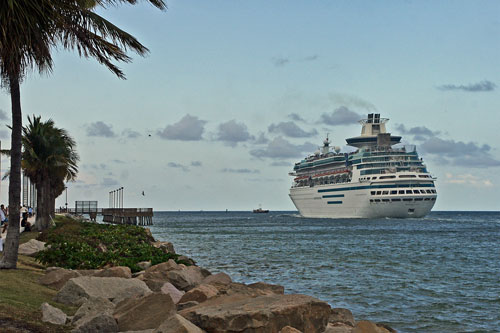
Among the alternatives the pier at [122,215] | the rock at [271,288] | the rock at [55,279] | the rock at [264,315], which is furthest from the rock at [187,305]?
the pier at [122,215]

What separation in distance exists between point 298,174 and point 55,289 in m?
97.1

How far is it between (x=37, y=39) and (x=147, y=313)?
6151mm

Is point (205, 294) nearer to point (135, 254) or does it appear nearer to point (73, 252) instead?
point (73, 252)

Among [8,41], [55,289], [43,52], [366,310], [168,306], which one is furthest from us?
[366,310]

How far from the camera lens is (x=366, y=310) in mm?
15906

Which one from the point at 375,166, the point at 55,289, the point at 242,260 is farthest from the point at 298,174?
the point at 55,289

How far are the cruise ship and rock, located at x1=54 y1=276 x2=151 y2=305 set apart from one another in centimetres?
7225

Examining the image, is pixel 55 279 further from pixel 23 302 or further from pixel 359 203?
pixel 359 203

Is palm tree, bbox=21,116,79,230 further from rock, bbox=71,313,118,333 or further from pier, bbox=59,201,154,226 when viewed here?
pier, bbox=59,201,154,226

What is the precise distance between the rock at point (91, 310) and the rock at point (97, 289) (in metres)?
1.59

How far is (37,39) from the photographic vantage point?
12031 mm

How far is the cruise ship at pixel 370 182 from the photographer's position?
3231 inches

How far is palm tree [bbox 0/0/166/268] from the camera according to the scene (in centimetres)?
1126

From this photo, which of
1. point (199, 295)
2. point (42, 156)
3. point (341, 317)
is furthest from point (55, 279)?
point (42, 156)
